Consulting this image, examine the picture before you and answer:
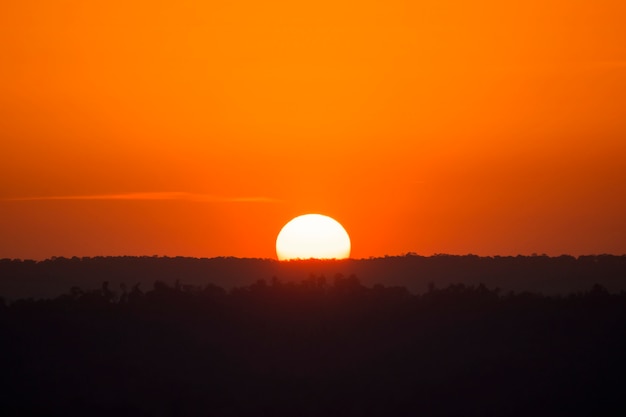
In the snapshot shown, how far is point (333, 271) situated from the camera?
76750 mm

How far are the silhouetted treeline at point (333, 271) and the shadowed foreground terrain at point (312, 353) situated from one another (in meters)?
17.7

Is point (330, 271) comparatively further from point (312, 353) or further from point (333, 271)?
point (312, 353)

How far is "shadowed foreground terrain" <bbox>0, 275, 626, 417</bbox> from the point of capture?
4794 cm

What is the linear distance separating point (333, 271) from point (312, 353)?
24.3 m

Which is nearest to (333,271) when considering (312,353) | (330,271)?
(330,271)

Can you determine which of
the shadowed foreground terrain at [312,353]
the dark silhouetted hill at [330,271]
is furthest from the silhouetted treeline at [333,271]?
the shadowed foreground terrain at [312,353]

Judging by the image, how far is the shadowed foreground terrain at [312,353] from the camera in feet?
157

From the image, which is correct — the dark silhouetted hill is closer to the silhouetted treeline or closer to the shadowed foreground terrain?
the silhouetted treeline

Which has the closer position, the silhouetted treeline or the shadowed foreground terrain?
the shadowed foreground terrain

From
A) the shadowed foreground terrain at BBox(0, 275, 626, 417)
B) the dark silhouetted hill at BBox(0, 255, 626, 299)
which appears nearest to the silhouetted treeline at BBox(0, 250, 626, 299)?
the dark silhouetted hill at BBox(0, 255, 626, 299)

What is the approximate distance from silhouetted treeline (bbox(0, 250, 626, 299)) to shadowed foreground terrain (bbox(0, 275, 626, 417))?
57.9ft

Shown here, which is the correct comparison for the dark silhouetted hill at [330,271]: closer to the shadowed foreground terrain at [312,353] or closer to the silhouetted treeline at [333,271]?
the silhouetted treeline at [333,271]

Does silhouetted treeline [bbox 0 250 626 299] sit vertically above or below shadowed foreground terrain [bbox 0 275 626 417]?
above

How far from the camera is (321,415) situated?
1864 inches
